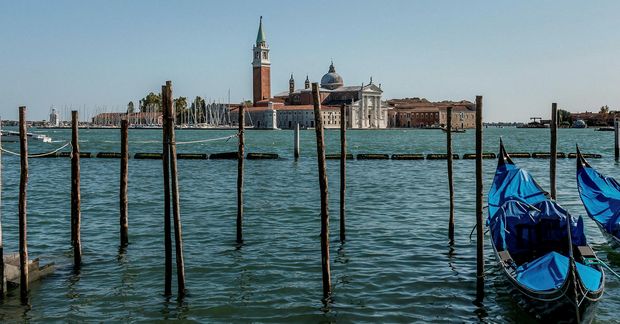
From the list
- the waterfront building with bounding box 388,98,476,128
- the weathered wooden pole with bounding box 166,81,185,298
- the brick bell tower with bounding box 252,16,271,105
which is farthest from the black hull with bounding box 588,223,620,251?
the waterfront building with bounding box 388,98,476,128

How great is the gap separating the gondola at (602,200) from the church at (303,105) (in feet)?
334

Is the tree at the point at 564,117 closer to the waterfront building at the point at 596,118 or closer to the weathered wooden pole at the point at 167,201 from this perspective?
the waterfront building at the point at 596,118

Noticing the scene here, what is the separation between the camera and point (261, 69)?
119 m

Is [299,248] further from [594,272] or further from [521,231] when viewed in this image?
[594,272]

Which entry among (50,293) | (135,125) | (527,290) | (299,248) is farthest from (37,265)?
(135,125)

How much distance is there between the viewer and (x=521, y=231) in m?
9.37

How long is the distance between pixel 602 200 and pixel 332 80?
11614 cm

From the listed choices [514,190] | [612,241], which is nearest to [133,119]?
[514,190]

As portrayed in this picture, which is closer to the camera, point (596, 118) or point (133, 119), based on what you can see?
point (133, 119)

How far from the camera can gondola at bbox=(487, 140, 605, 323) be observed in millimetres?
6730

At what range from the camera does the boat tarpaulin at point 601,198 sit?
1112 cm

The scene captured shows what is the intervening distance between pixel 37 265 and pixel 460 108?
419ft

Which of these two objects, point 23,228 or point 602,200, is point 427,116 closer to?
point 602,200

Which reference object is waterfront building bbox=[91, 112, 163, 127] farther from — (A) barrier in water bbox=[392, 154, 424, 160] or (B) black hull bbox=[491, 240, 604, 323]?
(B) black hull bbox=[491, 240, 604, 323]
